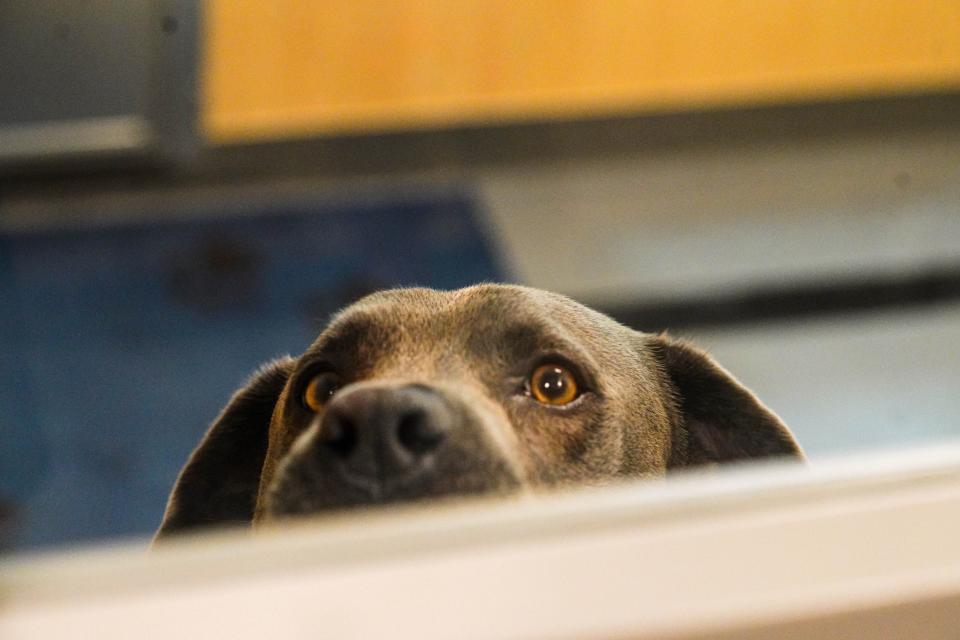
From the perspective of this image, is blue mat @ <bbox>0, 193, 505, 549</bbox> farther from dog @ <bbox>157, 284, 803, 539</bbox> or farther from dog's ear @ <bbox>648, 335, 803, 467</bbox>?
dog's ear @ <bbox>648, 335, 803, 467</bbox>

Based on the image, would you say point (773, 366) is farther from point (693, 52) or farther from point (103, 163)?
point (103, 163)

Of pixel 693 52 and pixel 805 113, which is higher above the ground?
pixel 693 52

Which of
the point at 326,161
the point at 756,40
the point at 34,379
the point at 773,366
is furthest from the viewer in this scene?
the point at 326,161

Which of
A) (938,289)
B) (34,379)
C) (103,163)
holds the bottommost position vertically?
(938,289)

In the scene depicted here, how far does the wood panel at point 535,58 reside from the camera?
6.20ft

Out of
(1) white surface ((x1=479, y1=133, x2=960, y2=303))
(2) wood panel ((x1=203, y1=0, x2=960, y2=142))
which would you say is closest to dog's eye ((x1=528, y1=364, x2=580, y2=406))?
(2) wood panel ((x1=203, y1=0, x2=960, y2=142))

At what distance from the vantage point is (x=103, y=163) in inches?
90.8

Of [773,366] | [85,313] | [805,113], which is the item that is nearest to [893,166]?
[805,113]

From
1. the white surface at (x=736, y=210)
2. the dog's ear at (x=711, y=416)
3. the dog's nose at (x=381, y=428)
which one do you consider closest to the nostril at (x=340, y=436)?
the dog's nose at (x=381, y=428)

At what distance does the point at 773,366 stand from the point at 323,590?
1634mm

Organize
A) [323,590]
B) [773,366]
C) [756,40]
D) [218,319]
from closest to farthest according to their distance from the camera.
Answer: [323,590] < [218,319] < [773,366] < [756,40]

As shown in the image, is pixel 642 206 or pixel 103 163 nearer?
pixel 103 163

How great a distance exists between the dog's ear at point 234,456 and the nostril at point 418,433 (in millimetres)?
144

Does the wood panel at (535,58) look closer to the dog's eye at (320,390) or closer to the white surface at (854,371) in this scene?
the white surface at (854,371)
